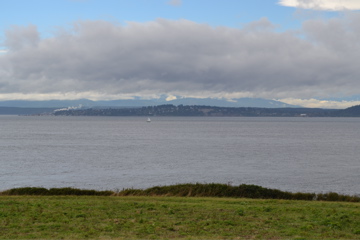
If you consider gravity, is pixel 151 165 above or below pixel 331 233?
below

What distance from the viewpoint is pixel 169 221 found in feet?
56.2

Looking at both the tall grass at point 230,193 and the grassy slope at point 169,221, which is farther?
the tall grass at point 230,193

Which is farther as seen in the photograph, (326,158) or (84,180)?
(326,158)

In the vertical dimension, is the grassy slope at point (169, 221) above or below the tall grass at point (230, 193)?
above

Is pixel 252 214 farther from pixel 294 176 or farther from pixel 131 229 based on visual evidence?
pixel 294 176

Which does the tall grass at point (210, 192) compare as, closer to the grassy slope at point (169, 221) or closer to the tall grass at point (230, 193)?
the tall grass at point (230, 193)

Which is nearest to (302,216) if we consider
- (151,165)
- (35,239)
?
(35,239)

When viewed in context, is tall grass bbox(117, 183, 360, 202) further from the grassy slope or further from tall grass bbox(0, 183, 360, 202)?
the grassy slope

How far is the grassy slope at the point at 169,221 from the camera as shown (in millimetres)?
14922

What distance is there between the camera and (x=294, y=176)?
183ft

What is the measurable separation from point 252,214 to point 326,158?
209ft

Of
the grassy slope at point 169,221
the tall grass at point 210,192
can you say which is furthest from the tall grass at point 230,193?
the grassy slope at point 169,221

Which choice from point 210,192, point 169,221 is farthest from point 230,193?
point 169,221

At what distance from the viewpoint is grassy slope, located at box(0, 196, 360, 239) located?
14.9 meters
